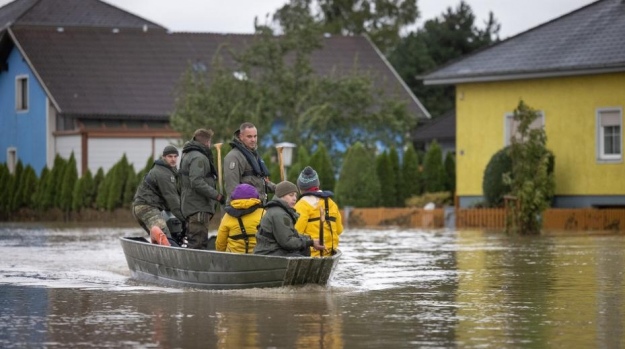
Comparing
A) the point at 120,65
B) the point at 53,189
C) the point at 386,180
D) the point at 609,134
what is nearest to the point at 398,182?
the point at 386,180

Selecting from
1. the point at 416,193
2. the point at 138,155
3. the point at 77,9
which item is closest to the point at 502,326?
the point at 416,193

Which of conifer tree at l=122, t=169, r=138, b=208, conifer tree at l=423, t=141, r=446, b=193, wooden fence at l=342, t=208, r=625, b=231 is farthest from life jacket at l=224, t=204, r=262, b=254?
conifer tree at l=122, t=169, r=138, b=208

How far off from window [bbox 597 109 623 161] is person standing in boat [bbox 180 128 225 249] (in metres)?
21.0

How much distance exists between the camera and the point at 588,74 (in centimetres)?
3978

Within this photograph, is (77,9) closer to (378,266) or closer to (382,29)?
(382,29)

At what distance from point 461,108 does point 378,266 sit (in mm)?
20835

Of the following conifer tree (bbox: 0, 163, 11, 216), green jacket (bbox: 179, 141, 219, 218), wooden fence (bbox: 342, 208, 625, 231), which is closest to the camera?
green jacket (bbox: 179, 141, 219, 218)

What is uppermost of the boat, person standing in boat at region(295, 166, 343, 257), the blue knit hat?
the blue knit hat

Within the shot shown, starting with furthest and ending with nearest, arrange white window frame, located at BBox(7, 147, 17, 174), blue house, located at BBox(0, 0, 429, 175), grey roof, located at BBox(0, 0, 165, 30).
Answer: grey roof, located at BBox(0, 0, 165, 30)
white window frame, located at BBox(7, 147, 17, 174)
blue house, located at BBox(0, 0, 429, 175)

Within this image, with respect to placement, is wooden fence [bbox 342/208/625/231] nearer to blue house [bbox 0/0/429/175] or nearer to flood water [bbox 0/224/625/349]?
flood water [bbox 0/224/625/349]

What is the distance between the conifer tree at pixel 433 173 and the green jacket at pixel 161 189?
27.9 meters

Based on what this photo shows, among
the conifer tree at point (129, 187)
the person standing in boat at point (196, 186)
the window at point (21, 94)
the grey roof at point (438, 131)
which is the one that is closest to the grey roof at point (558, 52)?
the conifer tree at point (129, 187)

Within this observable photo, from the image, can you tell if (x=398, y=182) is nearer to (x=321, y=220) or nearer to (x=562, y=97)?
(x=562, y=97)

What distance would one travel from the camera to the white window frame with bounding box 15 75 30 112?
2478 inches
